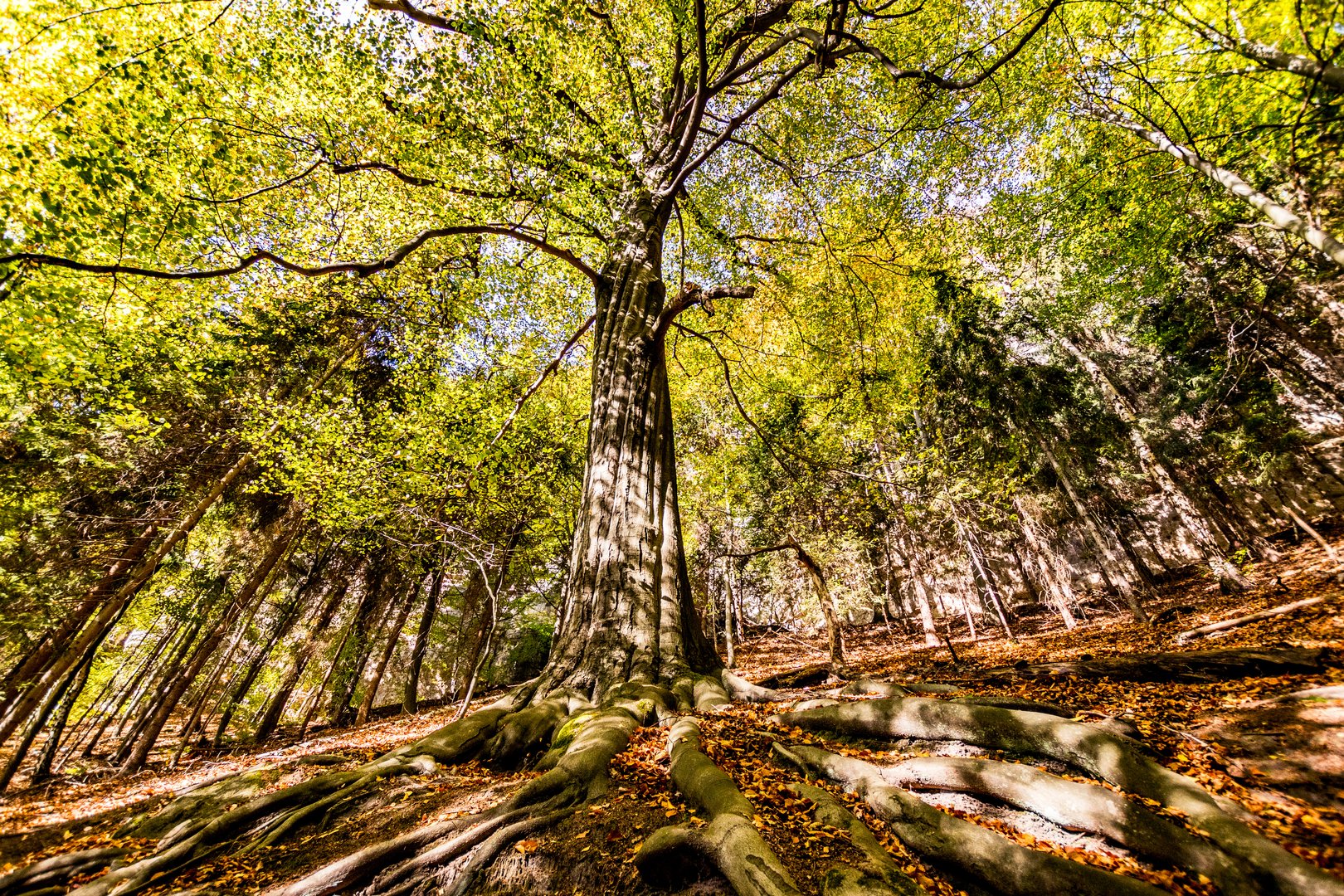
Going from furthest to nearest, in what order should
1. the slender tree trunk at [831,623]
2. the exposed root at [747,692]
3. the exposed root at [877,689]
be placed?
the slender tree trunk at [831,623] → the exposed root at [747,692] → the exposed root at [877,689]

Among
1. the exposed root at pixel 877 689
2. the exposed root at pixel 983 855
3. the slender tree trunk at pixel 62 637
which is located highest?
the slender tree trunk at pixel 62 637

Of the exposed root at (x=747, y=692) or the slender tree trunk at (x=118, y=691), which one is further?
the slender tree trunk at (x=118, y=691)

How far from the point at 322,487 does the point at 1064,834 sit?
1126 cm

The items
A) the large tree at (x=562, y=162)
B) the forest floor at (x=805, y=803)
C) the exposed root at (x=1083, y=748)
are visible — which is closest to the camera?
the exposed root at (x=1083, y=748)

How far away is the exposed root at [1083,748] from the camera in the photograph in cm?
156

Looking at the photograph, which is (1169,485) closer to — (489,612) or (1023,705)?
(1023,705)

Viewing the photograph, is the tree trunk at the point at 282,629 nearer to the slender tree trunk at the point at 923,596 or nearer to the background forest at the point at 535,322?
the background forest at the point at 535,322

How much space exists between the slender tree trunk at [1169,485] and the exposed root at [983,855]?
1975cm

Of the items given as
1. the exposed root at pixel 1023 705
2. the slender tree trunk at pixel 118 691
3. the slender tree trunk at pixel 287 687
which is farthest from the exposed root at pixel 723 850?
the slender tree trunk at pixel 118 691

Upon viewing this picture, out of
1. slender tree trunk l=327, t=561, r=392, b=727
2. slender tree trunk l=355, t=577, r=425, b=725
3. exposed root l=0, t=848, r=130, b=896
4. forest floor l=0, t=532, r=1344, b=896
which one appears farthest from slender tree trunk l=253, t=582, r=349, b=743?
exposed root l=0, t=848, r=130, b=896

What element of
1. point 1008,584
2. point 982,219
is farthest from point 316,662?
point 1008,584

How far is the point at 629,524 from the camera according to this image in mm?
5137

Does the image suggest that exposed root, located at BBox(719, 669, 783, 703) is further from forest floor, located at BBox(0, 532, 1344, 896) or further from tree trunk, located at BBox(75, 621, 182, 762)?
tree trunk, located at BBox(75, 621, 182, 762)

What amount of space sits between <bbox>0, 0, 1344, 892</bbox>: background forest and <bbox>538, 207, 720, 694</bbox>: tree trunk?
27.6 inches
